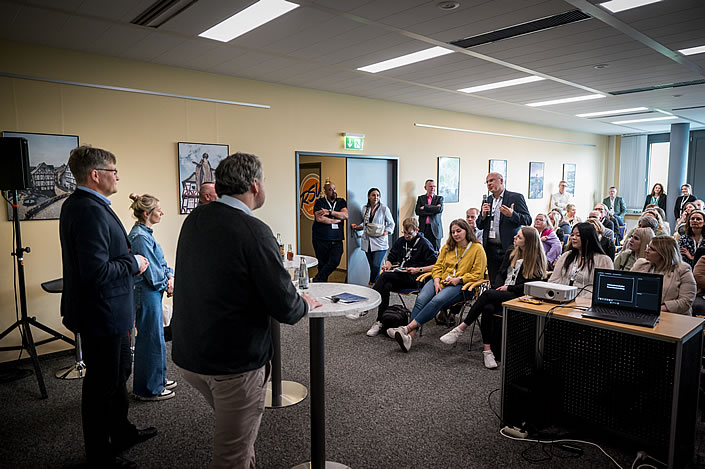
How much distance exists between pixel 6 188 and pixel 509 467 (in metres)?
4.06

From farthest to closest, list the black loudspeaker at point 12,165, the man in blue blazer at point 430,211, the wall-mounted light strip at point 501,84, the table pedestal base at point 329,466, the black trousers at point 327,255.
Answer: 1. the man in blue blazer at point 430,211
2. the black trousers at point 327,255
3. the wall-mounted light strip at point 501,84
4. the black loudspeaker at point 12,165
5. the table pedestal base at point 329,466

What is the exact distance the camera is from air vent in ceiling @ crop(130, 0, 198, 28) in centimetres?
346

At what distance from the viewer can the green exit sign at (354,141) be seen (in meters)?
7.04

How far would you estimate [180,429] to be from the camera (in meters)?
3.03

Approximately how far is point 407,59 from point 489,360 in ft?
10.6

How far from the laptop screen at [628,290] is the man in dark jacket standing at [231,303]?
211 cm

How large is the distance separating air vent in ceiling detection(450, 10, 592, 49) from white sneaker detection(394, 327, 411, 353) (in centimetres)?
282

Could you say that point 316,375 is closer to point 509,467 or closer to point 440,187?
point 509,467

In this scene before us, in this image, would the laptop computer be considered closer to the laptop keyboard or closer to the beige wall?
the laptop keyboard

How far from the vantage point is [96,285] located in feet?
7.72

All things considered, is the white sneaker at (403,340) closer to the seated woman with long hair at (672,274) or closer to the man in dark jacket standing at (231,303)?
the seated woman with long hair at (672,274)

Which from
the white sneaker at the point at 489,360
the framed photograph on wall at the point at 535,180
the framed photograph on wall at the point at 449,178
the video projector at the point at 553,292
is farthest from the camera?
the framed photograph on wall at the point at 535,180

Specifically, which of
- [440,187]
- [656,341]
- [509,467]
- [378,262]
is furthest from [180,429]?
[440,187]

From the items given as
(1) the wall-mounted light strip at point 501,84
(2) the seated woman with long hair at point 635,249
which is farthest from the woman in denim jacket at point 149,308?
(1) the wall-mounted light strip at point 501,84
